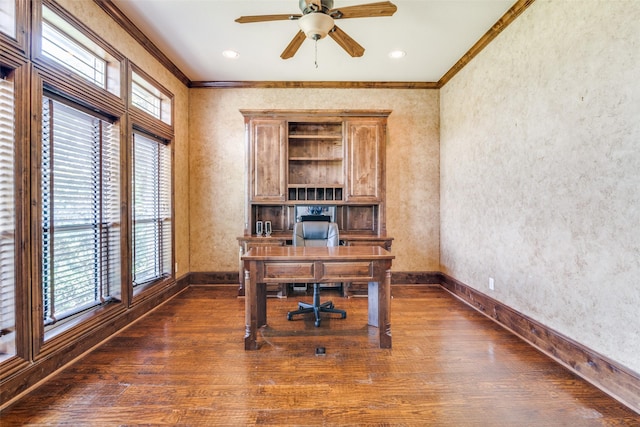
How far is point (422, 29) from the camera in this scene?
296cm

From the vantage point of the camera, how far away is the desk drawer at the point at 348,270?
7.83 ft

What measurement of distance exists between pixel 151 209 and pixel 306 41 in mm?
2600

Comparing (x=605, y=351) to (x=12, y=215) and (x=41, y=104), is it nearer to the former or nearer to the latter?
(x=12, y=215)

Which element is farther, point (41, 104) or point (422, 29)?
point (422, 29)

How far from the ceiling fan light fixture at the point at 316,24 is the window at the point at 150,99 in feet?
6.54

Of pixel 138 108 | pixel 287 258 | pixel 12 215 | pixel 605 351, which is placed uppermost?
pixel 138 108

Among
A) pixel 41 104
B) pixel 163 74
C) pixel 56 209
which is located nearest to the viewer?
pixel 41 104

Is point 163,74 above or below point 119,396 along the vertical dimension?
above

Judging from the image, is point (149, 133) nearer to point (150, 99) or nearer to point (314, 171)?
point (150, 99)

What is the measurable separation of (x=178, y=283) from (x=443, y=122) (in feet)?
14.4

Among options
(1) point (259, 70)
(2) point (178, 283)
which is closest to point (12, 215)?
(2) point (178, 283)

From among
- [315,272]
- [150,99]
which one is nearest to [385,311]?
[315,272]

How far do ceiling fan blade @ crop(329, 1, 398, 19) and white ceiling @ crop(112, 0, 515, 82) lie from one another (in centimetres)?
58

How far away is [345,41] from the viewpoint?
2.40 meters
